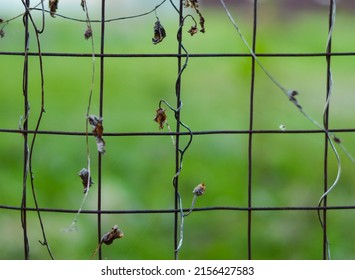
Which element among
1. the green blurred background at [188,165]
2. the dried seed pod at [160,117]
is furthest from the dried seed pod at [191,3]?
the green blurred background at [188,165]

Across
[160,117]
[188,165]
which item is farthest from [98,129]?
[188,165]

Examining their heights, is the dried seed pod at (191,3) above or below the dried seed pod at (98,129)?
above

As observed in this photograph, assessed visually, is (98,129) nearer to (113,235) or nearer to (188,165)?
(113,235)

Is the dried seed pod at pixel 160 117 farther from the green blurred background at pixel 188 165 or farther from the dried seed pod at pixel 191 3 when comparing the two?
the green blurred background at pixel 188 165

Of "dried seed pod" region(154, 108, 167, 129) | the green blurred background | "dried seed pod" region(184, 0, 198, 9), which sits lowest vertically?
the green blurred background

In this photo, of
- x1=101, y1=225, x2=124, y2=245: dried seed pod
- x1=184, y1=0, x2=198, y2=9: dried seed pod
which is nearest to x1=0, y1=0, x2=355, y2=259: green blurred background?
x1=184, y1=0, x2=198, y2=9: dried seed pod

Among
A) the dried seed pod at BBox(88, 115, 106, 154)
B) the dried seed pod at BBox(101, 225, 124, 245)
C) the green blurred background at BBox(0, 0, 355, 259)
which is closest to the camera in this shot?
the dried seed pod at BBox(88, 115, 106, 154)

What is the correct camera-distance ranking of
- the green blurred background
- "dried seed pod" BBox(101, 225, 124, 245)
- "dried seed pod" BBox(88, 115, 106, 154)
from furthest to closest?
the green blurred background, "dried seed pod" BBox(101, 225, 124, 245), "dried seed pod" BBox(88, 115, 106, 154)

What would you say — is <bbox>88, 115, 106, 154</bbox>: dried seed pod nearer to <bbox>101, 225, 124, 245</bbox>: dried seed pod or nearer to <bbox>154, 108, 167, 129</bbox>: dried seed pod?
<bbox>154, 108, 167, 129</bbox>: dried seed pod

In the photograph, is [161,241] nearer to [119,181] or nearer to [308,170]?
[119,181]
